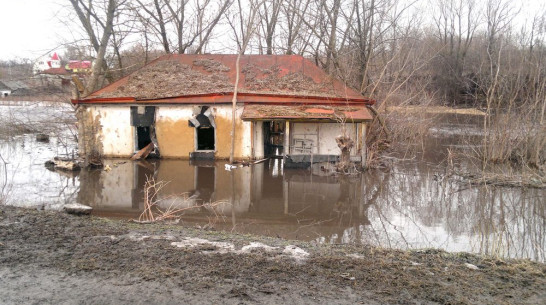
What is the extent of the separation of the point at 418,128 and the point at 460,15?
44607 millimetres

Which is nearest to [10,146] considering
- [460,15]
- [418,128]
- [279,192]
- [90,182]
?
[90,182]

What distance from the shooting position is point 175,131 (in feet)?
57.3

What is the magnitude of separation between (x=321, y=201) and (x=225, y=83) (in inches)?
340

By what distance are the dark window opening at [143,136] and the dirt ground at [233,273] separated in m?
12.5

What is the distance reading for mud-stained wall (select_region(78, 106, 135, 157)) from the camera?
17609mm

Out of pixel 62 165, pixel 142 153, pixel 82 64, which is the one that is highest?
pixel 82 64

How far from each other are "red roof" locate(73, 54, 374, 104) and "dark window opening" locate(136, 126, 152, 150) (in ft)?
6.97

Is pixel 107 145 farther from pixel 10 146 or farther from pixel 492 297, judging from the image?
pixel 492 297

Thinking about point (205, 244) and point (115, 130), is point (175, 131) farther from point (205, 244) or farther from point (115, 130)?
point (205, 244)

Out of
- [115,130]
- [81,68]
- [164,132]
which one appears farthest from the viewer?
[81,68]

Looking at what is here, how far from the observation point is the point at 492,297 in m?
4.68

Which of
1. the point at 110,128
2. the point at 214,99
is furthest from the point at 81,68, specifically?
the point at 214,99

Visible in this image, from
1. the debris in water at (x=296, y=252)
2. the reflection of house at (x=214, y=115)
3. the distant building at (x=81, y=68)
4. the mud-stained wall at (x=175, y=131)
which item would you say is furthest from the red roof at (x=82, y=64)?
the debris in water at (x=296, y=252)

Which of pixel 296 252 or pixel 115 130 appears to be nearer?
pixel 296 252
